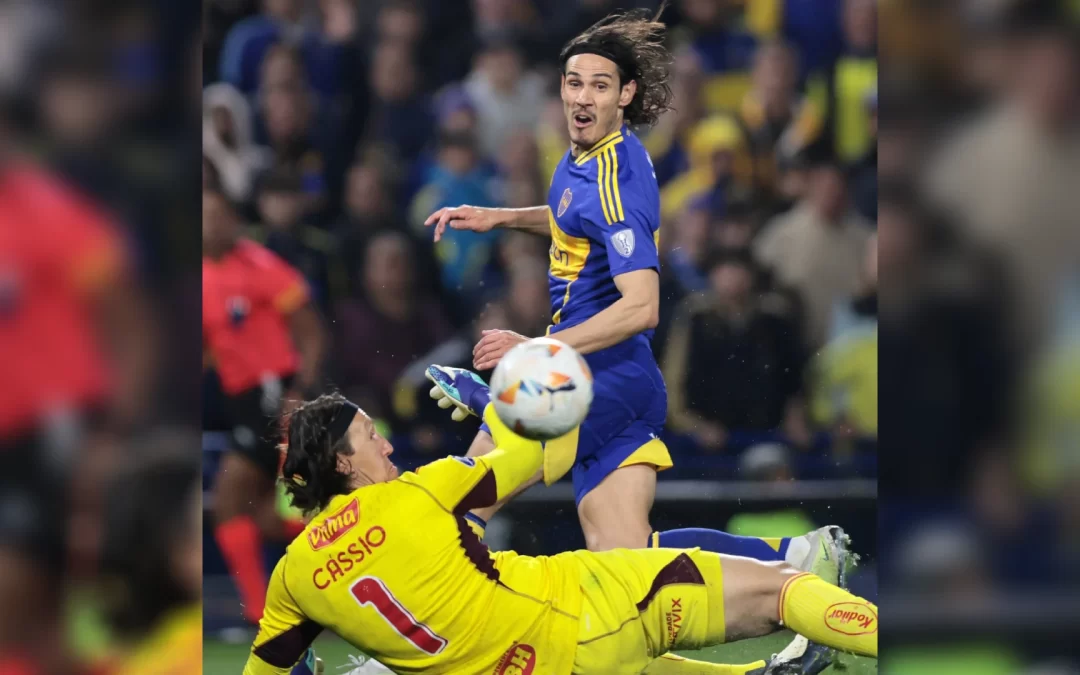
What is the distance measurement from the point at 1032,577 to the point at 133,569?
1236 mm

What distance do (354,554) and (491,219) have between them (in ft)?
4.89

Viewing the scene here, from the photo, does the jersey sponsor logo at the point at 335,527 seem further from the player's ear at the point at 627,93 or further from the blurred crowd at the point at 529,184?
the blurred crowd at the point at 529,184

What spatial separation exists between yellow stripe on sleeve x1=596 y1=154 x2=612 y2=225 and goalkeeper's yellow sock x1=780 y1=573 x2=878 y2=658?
1.25 meters

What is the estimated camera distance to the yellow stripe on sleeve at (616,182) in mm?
3670

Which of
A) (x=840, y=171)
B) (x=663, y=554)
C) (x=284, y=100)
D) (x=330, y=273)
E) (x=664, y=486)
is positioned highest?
(x=284, y=100)

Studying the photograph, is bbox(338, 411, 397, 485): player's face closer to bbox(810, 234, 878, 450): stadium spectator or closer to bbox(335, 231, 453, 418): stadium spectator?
bbox(335, 231, 453, 418): stadium spectator

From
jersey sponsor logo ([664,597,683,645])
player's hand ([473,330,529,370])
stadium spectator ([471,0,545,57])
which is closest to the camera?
jersey sponsor logo ([664,597,683,645])

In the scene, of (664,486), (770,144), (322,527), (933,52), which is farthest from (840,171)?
(933,52)

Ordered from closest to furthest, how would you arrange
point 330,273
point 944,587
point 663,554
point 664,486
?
point 944,587, point 663,554, point 664,486, point 330,273

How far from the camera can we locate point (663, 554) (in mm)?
3363

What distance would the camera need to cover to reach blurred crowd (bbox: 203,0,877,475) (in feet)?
18.5

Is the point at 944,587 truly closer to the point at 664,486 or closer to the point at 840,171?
the point at 664,486

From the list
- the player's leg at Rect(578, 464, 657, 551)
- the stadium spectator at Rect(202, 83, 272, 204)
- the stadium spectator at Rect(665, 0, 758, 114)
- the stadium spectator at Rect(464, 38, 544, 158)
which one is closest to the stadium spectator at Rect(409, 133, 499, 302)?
the stadium spectator at Rect(464, 38, 544, 158)

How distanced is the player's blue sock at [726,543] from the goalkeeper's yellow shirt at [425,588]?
87cm
